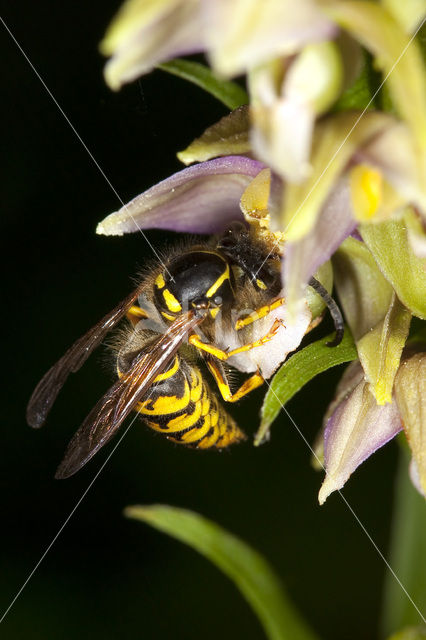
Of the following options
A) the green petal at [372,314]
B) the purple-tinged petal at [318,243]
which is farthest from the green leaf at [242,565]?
the purple-tinged petal at [318,243]

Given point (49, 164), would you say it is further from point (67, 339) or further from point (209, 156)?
point (209, 156)

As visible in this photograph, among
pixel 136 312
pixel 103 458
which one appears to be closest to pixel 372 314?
pixel 136 312

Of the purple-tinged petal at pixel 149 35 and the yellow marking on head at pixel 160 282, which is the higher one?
the purple-tinged petal at pixel 149 35

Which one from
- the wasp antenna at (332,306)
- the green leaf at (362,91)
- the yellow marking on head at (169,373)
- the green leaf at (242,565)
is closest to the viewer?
the green leaf at (362,91)

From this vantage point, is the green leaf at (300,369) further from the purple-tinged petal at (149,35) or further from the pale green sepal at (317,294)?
the purple-tinged petal at (149,35)

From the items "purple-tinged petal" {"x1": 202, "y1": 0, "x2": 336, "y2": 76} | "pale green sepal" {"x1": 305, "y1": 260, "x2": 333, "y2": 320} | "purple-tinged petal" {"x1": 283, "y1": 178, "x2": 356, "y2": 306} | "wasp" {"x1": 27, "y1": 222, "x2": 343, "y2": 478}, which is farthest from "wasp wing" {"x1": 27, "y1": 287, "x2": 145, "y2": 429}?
"purple-tinged petal" {"x1": 202, "y1": 0, "x2": 336, "y2": 76}

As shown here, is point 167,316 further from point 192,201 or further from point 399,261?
point 399,261

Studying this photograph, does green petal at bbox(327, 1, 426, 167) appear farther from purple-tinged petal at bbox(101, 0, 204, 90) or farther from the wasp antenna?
the wasp antenna
